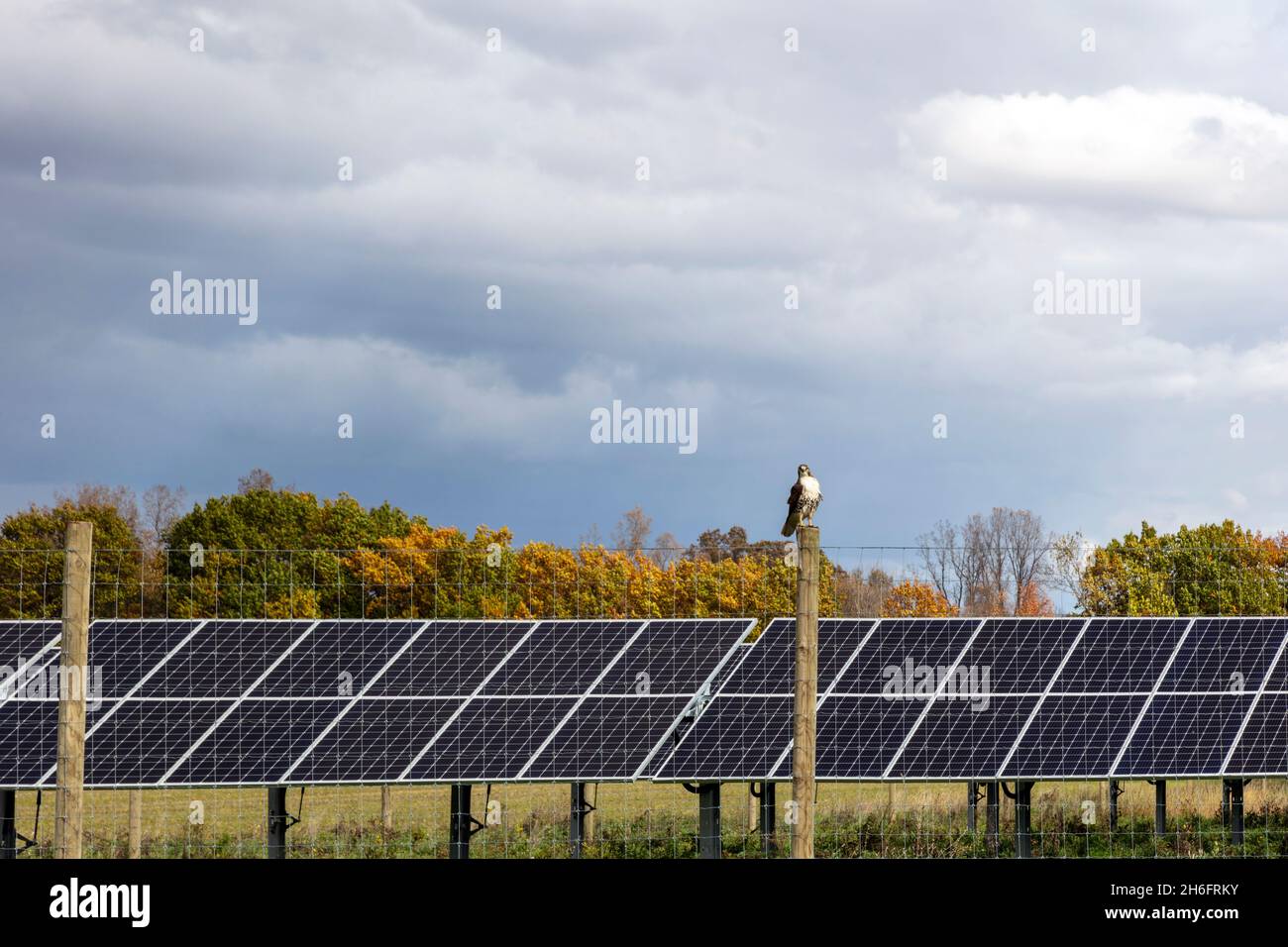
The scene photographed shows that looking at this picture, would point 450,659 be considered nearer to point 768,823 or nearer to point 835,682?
point 768,823

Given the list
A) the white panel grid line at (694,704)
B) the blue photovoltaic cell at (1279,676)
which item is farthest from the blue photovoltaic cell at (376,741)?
the blue photovoltaic cell at (1279,676)

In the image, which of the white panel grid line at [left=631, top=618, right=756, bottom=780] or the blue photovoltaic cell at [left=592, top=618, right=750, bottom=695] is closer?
the white panel grid line at [left=631, top=618, right=756, bottom=780]

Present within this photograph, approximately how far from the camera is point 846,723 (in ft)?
75.9

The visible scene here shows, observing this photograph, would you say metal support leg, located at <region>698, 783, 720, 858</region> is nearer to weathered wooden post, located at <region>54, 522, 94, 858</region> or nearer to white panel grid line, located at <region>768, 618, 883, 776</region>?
white panel grid line, located at <region>768, 618, 883, 776</region>

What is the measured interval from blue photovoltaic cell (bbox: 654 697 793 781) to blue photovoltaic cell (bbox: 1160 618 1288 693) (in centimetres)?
630

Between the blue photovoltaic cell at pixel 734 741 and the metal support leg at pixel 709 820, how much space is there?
381 mm

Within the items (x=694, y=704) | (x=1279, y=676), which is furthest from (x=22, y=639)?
(x=1279, y=676)

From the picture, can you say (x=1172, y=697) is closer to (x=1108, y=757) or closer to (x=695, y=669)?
(x=1108, y=757)

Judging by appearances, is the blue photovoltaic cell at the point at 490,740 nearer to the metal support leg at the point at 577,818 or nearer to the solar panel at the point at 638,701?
the solar panel at the point at 638,701

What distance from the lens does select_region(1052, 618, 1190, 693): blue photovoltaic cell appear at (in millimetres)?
24047

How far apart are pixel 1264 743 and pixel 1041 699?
3332mm

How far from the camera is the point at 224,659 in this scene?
24359 millimetres

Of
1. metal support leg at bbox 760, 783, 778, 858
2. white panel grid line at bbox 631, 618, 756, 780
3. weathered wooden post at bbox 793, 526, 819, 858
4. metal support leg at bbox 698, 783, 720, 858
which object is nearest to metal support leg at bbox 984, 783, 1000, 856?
metal support leg at bbox 760, 783, 778, 858
